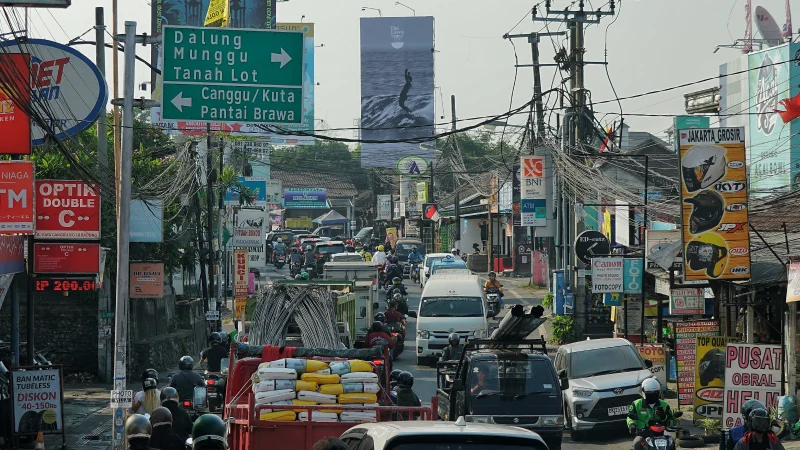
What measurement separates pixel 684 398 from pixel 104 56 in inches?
541

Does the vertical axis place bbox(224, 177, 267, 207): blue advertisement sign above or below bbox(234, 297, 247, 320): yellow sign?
above

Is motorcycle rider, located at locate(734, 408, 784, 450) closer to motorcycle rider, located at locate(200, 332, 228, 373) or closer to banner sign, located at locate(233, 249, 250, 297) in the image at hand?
motorcycle rider, located at locate(200, 332, 228, 373)

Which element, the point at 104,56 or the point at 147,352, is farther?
the point at 147,352

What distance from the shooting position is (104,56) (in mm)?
24031

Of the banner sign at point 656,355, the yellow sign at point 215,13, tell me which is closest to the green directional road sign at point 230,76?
the banner sign at point 656,355

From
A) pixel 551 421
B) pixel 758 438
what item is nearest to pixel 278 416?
pixel 758 438

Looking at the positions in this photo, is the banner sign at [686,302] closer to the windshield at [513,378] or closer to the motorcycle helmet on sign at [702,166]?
the motorcycle helmet on sign at [702,166]

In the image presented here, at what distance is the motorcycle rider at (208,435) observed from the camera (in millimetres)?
7125

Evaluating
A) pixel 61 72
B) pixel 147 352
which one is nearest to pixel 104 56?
pixel 61 72

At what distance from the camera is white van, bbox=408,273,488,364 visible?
28.3 metres

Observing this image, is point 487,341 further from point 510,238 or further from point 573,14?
point 510,238

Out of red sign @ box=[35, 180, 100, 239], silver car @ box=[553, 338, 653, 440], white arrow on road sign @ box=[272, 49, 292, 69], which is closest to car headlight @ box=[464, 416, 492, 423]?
silver car @ box=[553, 338, 653, 440]

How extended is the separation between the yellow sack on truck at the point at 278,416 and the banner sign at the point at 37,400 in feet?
21.4

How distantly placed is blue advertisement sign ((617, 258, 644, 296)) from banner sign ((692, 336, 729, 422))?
7.06m
